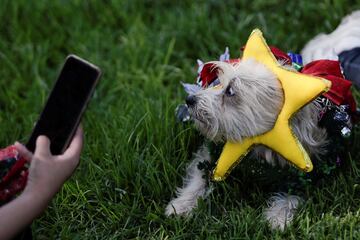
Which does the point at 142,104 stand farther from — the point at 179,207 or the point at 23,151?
the point at 23,151

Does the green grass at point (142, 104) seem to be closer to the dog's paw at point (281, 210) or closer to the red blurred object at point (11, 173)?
the dog's paw at point (281, 210)

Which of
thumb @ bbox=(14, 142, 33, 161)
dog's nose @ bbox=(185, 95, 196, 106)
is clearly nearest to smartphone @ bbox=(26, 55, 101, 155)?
thumb @ bbox=(14, 142, 33, 161)

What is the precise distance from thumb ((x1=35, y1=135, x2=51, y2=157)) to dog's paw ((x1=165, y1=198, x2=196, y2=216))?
0.78 meters

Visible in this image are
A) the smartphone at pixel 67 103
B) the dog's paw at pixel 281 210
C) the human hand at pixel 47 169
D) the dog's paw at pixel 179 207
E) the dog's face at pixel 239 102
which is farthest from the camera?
the dog's paw at pixel 179 207

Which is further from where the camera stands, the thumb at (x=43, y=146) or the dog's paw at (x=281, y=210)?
the dog's paw at (x=281, y=210)

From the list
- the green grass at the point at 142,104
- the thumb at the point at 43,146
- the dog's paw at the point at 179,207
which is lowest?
the dog's paw at the point at 179,207

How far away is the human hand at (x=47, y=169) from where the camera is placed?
2.18 meters

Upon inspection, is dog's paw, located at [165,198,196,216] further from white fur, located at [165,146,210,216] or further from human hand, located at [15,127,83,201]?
human hand, located at [15,127,83,201]

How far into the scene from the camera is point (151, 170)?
2.99 metres

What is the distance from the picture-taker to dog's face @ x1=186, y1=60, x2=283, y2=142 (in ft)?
8.38

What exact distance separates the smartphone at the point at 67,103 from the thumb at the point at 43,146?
0.07m

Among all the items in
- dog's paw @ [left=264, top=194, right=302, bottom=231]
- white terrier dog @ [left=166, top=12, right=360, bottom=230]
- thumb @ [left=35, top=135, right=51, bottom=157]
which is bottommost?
dog's paw @ [left=264, top=194, right=302, bottom=231]

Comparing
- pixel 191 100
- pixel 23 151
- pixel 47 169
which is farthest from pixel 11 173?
pixel 191 100

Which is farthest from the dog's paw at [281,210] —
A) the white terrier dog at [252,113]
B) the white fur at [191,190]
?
the white fur at [191,190]
